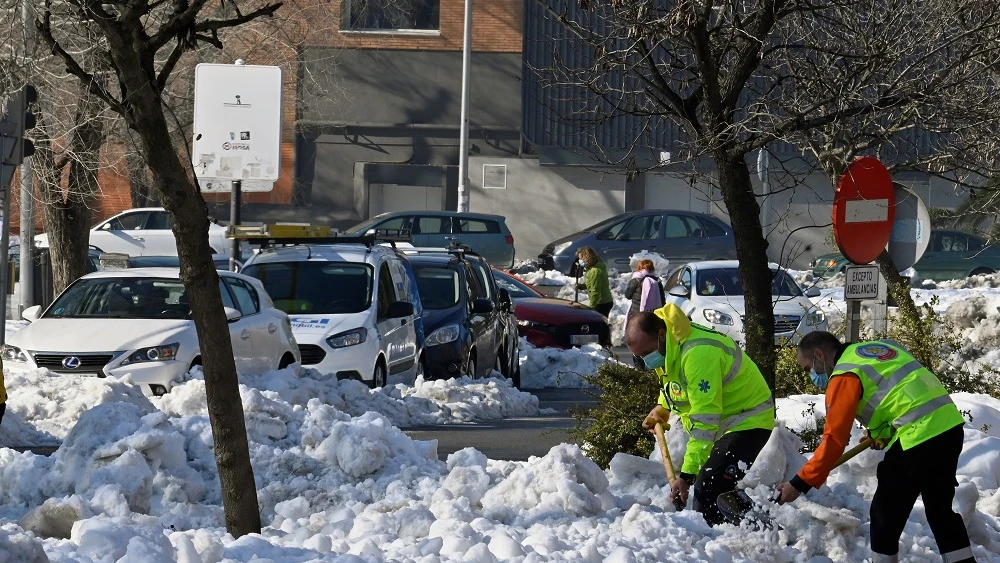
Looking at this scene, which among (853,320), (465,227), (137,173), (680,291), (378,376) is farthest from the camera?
(465,227)

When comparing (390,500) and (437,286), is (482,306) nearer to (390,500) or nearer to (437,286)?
(437,286)

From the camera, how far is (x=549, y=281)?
2880 cm

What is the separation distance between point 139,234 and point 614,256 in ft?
33.1

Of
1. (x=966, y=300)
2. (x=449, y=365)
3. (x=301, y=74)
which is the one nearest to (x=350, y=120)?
(x=301, y=74)

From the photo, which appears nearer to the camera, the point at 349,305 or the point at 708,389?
the point at 708,389

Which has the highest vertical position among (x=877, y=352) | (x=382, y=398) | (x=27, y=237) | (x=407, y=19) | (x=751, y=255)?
(x=407, y=19)

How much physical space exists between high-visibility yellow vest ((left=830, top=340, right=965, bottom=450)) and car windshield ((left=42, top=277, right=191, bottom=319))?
8151 mm

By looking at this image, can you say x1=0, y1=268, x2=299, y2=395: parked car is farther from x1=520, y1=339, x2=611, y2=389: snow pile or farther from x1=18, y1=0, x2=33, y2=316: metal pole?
x1=520, y1=339, x2=611, y2=389: snow pile

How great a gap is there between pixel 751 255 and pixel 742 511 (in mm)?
3170

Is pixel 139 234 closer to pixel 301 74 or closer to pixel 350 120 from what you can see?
pixel 301 74

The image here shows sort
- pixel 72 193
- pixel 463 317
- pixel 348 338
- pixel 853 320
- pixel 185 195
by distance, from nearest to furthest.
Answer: pixel 185 195
pixel 853 320
pixel 348 338
pixel 463 317
pixel 72 193

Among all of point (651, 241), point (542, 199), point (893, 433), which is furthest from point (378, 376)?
point (542, 199)

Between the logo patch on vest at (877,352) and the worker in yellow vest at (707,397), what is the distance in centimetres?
62

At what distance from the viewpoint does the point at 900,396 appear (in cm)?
659
